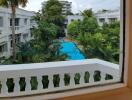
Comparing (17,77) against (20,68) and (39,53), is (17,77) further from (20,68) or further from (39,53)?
(39,53)

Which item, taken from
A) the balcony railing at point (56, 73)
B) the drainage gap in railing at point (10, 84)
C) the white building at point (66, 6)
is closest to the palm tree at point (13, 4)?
the white building at point (66, 6)

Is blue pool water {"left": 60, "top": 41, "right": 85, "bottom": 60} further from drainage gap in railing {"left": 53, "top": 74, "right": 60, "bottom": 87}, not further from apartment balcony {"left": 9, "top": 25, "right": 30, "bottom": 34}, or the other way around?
drainage gap in railing {"left": 53, "top": 74, "right": 60, "bottom": 87}

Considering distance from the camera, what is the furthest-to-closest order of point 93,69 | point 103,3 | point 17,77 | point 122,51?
1. point 93,69
2. point 17,77
3. point 103,3
4. point 122,51

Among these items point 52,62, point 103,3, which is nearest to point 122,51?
point 103,3

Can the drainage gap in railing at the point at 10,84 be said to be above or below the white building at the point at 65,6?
below

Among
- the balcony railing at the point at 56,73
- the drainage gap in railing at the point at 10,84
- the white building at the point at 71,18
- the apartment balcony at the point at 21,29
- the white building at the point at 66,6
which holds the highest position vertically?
the white building at the point at 66,6

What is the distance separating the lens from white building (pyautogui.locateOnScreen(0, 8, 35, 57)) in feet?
3.00

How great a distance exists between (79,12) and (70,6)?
0.09m

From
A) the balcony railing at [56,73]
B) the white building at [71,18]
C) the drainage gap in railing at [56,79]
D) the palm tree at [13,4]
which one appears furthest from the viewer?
the drainage gap in railing at [56,79]

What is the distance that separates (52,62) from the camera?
1343 mm

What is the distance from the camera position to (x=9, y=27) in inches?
36.9

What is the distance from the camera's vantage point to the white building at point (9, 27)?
916 mm

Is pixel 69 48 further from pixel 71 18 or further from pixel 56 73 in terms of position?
pixel 56 73

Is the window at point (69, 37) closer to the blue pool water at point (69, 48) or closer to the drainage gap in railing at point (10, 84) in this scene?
the blue pool water at point (69, 48)
